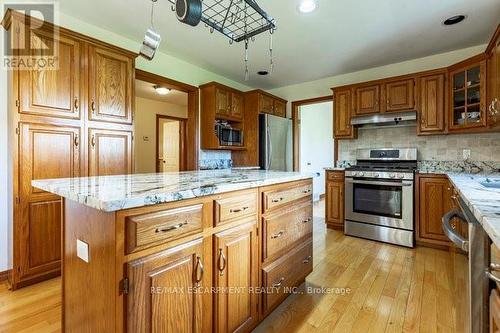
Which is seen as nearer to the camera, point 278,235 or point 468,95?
point 278,235

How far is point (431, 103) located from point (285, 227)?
2.75 m

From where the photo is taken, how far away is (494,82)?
243 centimetres

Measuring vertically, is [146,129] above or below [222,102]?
below

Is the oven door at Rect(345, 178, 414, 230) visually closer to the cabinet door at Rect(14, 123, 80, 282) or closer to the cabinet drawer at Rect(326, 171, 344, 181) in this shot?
the cabinet drawer at Rect(326, 171, 344, 181)

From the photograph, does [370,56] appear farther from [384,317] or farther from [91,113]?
[91,113]

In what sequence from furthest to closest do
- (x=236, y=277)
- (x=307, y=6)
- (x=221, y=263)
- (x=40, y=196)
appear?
(x=307, y=6)
(x=40, y=196)
(x=236, y=277)
(x=221, y=263)

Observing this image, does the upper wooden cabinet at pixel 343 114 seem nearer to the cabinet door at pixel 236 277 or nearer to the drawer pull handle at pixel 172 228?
the cabinet door at pixel 236 277

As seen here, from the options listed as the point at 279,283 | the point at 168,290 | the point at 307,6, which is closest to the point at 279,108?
the point at 307,6

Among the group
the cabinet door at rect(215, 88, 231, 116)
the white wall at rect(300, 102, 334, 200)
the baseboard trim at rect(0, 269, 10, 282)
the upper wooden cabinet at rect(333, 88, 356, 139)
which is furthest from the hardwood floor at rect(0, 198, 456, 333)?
the white wall at rect(300, 102, 334, 200)

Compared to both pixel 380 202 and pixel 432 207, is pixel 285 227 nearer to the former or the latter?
pixel 380 202

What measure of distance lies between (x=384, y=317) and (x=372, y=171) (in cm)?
196

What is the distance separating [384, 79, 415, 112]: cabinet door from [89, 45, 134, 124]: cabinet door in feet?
10.7

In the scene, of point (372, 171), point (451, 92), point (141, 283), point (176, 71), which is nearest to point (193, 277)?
point (141, 283)

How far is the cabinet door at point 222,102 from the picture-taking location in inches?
146
